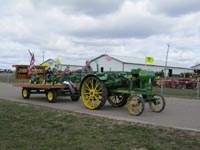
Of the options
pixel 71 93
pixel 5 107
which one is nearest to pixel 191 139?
pixel 5 107

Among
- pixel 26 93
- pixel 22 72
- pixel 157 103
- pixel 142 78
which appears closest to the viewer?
pixel 142 78

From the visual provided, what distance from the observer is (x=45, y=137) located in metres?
6.81

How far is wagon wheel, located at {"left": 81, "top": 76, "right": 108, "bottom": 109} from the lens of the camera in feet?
36.3

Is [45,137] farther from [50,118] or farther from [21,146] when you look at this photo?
[50,118]

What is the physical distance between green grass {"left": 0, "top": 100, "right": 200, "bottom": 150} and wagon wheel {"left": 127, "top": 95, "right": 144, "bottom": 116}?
1.46 m

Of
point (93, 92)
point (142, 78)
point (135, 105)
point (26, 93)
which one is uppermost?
point (142, 78)

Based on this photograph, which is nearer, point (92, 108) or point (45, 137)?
point (45, 137)

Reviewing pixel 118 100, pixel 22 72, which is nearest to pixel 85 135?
pixel 118 100

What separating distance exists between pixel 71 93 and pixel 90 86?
7.01 ft

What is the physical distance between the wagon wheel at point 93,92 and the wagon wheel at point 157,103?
1589 millimetres

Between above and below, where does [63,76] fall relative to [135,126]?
above

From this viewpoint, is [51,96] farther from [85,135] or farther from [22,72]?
[85,135]

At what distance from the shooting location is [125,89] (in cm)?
1100

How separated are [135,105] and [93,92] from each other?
1.89 metres
